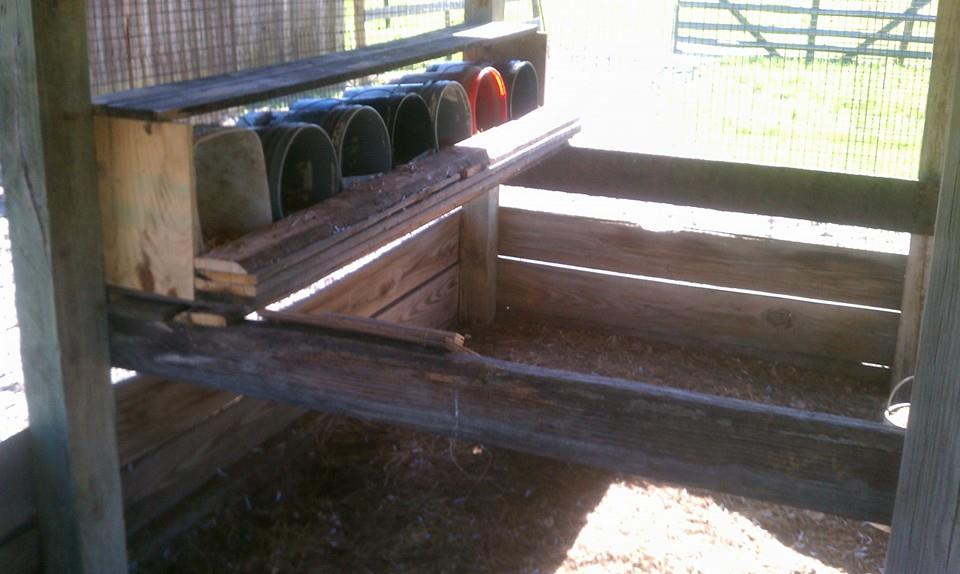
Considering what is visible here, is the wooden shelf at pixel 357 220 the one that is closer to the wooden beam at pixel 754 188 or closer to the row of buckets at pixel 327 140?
the row of buckets at pixel 327 140

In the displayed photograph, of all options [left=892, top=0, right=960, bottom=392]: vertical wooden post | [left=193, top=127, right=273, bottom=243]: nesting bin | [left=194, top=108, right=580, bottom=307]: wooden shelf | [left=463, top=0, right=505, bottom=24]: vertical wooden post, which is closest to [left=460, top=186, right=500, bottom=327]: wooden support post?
[left=463, top=0, right=505, bottom=24]: vertical wooden post

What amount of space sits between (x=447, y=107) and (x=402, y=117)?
0.54 ft

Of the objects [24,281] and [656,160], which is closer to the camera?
[24,281]

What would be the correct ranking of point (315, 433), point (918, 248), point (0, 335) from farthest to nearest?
point (918, 248), point (315, 433), point (0, 335)

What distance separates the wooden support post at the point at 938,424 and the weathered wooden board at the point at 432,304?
92.2 inches

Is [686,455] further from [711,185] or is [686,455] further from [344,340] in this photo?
[711,185]

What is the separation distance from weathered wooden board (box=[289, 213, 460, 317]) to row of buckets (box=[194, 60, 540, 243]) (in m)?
0.62

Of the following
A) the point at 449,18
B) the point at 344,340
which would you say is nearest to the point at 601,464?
the point at 344,340

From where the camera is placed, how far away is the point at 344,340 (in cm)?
181

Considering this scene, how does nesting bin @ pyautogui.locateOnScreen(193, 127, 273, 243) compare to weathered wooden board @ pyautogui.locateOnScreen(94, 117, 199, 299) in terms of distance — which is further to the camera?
nesting bin @ pyautogui.locateOnScreen(193, 127, 273, 243)

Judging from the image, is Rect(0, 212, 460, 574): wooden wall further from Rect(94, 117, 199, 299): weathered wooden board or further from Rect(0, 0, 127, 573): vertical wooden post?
Rect(94, 117, 199, 299): weathered wooden board

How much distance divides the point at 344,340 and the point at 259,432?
4.05 ft

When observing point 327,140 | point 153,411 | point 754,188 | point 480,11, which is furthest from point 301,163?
point 480,11

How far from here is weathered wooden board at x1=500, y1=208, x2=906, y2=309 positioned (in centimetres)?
389
